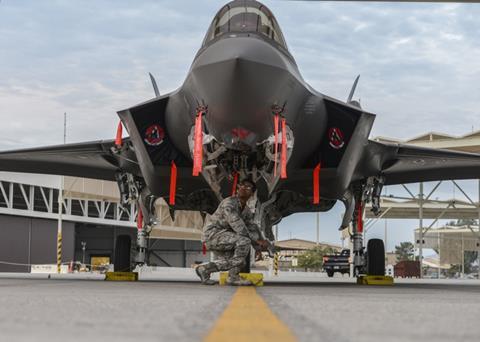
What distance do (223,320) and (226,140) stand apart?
472 cm

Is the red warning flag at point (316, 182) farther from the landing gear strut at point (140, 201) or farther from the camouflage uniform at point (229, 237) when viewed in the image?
the landing gear strut at point (140, 201)

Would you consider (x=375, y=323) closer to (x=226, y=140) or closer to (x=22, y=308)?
(x=22, y=308)

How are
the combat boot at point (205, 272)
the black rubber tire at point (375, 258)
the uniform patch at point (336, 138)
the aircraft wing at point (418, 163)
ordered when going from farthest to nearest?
1. the black rubber tire at point (375, 258)
2. the aircraft wing at point (418, 163)
3. the uniform patch at point (336, 138)
4. the combat boot at point (205, 272)

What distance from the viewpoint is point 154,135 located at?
904 cm

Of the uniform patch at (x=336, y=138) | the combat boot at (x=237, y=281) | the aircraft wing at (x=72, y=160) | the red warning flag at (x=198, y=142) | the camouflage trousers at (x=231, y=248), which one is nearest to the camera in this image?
the red warning flag at (x=198, y=142)

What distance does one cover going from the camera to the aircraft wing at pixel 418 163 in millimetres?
10727

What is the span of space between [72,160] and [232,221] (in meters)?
5.30

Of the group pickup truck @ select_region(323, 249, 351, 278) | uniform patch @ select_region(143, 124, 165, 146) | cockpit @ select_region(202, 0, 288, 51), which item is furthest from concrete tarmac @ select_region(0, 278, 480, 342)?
pickup truck @ select_region(323, 249, 351, 278)

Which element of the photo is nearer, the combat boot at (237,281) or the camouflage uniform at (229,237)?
the camouflage uniform at (229,237)

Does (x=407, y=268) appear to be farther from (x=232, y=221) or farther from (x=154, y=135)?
(x=232, y=221)

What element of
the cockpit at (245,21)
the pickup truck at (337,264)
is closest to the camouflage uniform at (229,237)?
the cockpit at (245,21)

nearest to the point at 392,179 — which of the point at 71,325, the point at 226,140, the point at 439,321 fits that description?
the point at 226,140

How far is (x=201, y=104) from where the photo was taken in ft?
25.2

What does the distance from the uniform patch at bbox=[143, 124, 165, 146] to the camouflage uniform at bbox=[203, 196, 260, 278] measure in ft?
A: 5.37
